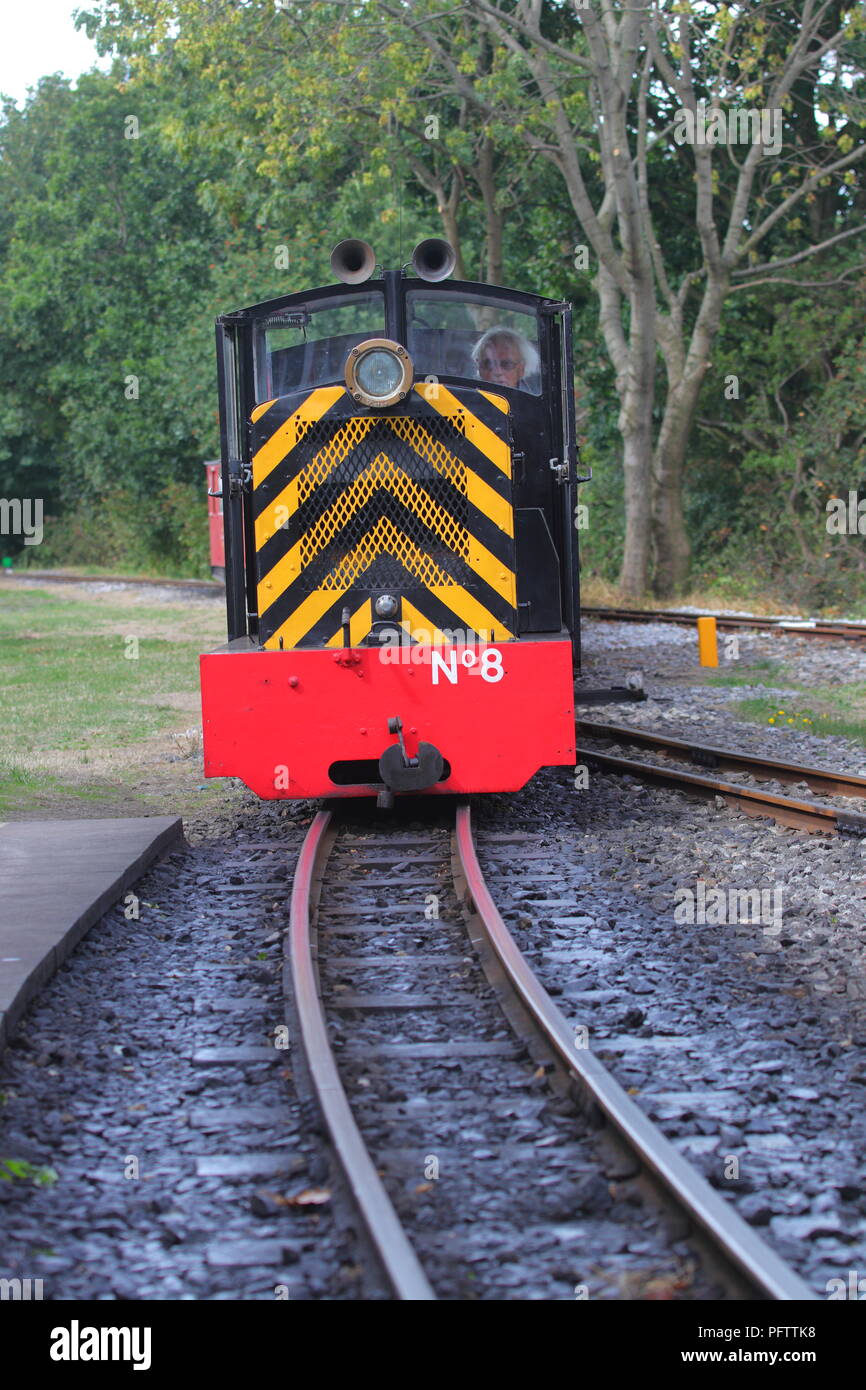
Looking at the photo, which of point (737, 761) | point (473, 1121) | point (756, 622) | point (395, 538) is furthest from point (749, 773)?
point (756, 622)

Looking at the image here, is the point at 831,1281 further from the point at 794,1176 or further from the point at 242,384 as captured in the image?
the point at 242,384

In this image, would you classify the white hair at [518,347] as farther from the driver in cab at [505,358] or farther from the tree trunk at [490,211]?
the tree trunk at [490,211]

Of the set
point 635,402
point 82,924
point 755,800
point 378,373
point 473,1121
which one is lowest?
point 473,1121

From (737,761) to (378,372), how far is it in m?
3.35

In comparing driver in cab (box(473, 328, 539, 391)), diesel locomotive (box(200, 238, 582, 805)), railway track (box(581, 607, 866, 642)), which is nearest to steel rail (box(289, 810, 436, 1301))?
diesel locomotive (box(200, 238, 582, 805))

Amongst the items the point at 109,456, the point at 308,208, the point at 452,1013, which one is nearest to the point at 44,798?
the point at 452,1013

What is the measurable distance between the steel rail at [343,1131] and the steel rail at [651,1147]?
25.0 inches

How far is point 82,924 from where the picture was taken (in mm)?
5496

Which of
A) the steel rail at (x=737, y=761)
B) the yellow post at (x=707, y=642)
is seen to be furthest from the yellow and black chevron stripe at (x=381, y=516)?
the yellow post at (x=707, y=642)

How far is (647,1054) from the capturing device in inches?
168

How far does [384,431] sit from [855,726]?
4.74m

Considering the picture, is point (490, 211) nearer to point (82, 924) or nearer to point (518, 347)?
point (518, 347)

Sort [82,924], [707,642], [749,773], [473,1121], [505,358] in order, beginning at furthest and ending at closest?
[707,642]
[749,773]
[505,358]
[82,924]
[473,1121]

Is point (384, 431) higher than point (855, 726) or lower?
higher
